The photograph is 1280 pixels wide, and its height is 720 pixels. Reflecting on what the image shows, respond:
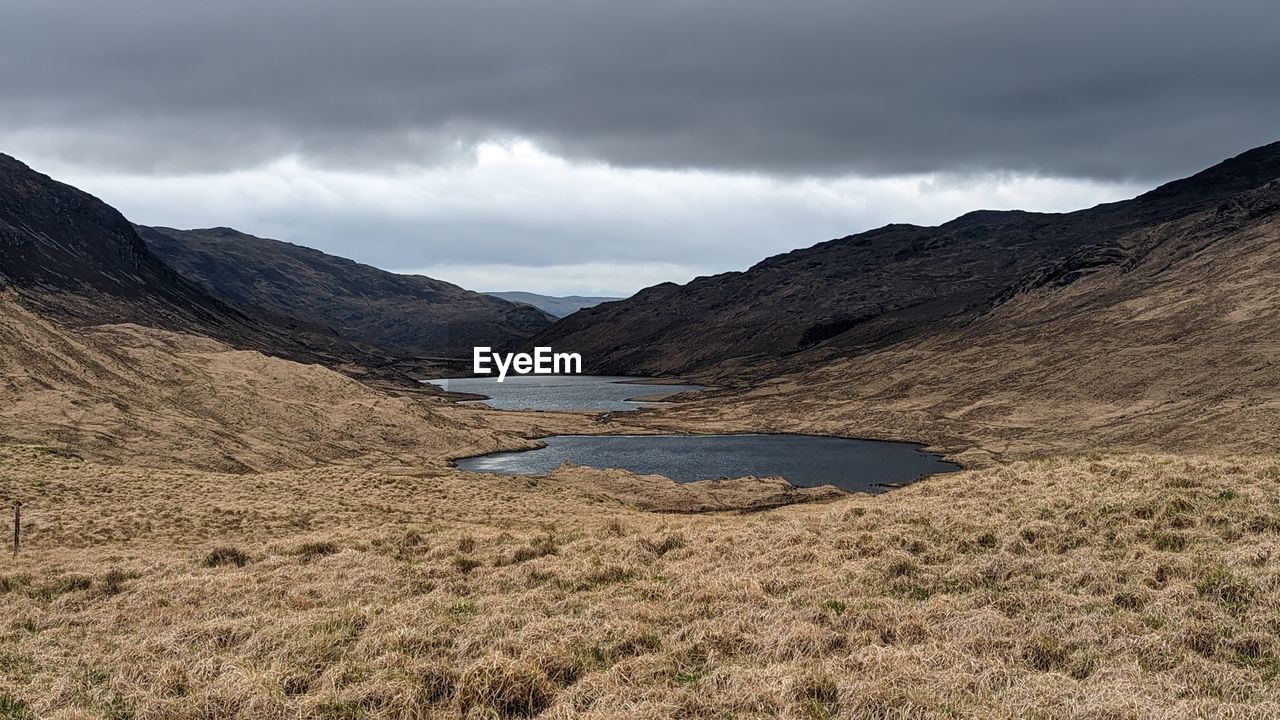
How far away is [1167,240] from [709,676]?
629 ft

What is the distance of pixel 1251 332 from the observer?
99.8 metres

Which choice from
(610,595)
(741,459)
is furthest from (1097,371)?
(610,595)

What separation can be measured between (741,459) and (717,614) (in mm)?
69932

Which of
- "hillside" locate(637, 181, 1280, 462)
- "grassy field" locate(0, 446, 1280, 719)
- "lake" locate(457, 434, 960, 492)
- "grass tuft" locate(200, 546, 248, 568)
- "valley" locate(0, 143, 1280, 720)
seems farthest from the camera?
"hillside" locate(637, 181, 1280, 462)

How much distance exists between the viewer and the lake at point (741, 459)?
72.0 meters

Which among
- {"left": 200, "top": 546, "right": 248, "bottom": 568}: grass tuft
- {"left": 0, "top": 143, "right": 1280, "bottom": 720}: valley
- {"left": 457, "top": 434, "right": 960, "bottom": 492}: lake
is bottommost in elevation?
{"left": 457, "top": 434, "right": 960, "bottom": 492}: lake

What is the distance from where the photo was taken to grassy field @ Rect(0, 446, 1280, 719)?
34.4 ft

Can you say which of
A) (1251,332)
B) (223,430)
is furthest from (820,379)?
(223,430)

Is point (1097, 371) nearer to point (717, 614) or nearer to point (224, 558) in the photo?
point (717, 614)

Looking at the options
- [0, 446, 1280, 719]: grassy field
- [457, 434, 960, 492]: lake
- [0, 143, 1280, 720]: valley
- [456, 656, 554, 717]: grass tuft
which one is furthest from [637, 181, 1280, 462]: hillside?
[456, 656, 554, 717]: grass tuft

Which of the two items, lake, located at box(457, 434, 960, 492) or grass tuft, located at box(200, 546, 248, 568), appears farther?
lake, located at box(457, 434, 960, 492)

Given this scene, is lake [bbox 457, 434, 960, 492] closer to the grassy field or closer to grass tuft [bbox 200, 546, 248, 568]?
the grassy field

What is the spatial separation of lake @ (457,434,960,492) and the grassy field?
4384cm

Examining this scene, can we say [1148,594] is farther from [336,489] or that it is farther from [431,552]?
[336,489]
